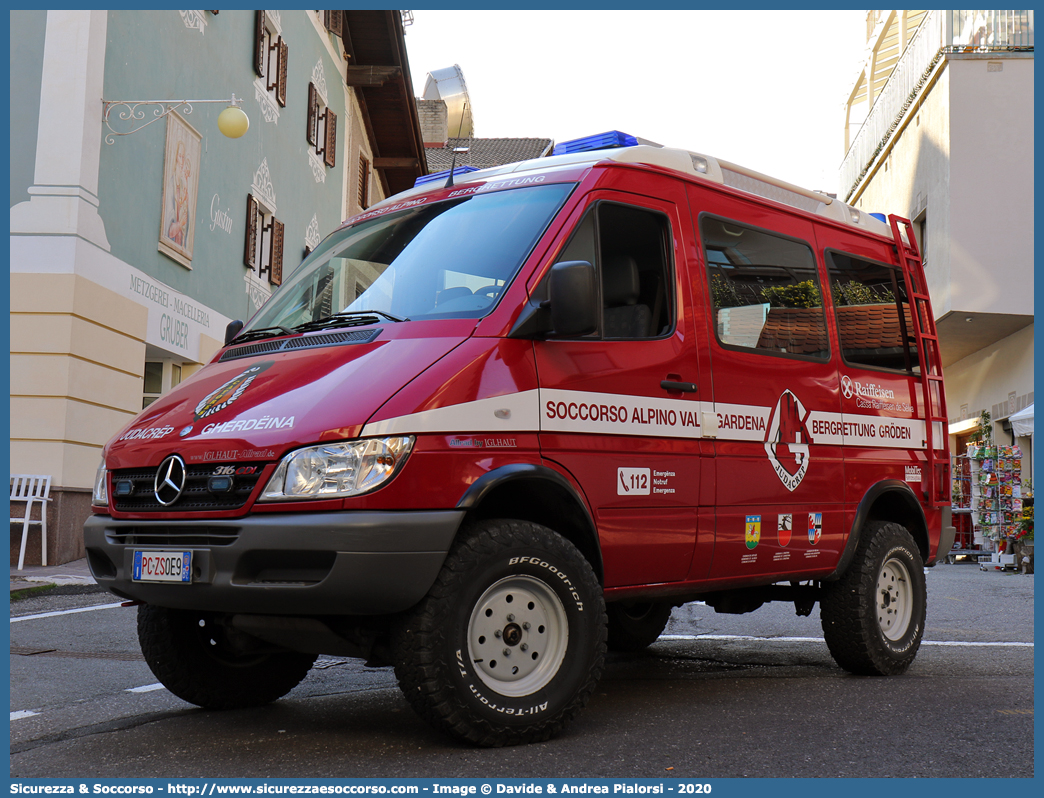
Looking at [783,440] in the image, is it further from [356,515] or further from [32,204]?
[32,204]

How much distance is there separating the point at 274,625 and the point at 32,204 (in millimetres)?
9933


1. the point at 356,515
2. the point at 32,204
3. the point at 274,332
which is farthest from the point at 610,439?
the point at 32,204

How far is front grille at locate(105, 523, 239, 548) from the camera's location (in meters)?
4.07

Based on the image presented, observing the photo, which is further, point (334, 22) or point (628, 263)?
point (334, 22)

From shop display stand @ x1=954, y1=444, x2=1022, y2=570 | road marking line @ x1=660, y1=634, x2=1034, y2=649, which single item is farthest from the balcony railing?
road marking line @ x1=660, y1=634, x2=1034, y2=649

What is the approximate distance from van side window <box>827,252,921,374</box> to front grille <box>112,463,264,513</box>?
12.3 feet

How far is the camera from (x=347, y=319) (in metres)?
4.83

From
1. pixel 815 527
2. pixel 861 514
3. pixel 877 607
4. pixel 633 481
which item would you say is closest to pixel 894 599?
pixel 877 607

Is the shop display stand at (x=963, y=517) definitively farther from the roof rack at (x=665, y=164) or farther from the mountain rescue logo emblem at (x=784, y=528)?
the mountain rescue logo emblem at (x=784, y=528)

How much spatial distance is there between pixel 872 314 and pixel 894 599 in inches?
67.1

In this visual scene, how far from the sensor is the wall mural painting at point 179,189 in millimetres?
15117

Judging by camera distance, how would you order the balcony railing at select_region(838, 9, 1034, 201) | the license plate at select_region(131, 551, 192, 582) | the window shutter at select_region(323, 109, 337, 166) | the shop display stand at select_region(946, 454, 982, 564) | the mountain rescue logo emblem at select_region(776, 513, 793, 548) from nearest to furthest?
the license plate at select_region(131, 551, 192, 582) → the mountain rescue logo emblem at select_region(776, 513, 793, 548) → the balcony railing at select_region(838, 9, 1034, 201) → the shop display stand at select_region(946, 454, 982, 564) → the window shutter at select_region(323, 109, 337, 166)

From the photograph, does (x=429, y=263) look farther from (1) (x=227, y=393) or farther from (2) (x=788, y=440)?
(2) (x=788, y=440)

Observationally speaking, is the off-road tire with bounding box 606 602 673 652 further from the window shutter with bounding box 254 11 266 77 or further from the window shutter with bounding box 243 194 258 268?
the window shutter with bounding box 254 11 266 77
